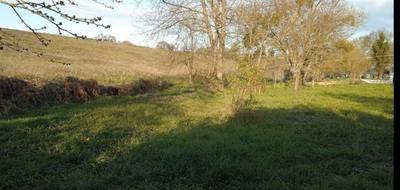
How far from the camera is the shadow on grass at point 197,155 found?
21.0 feet

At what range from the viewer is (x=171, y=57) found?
3594cm

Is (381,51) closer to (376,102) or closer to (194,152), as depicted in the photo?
(376,102)

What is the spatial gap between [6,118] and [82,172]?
7578mm

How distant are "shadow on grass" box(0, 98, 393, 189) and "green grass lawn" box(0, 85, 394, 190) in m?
0.02

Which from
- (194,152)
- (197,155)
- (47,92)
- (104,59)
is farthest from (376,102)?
(104,59)

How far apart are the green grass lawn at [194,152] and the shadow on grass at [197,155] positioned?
0.06 ft

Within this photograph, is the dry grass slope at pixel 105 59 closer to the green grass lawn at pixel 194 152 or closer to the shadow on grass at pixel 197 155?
the green grass lawn at pixel 194 152

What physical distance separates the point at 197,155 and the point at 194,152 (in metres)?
0.19

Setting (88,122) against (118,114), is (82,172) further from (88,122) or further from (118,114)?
(118,114)

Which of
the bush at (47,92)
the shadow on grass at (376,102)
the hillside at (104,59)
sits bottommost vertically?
the shadow on grass at (376,102)

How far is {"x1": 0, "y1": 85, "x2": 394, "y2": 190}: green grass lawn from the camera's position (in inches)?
253

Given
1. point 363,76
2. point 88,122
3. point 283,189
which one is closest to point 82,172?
point 283,189

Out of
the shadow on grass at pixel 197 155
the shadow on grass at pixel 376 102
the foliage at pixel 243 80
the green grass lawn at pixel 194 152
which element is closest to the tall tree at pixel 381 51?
the shadow on grass at pixel 376 102

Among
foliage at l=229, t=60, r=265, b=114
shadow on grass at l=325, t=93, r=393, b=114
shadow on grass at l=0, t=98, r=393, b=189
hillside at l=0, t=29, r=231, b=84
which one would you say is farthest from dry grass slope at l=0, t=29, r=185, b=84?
shadow on grass at l=0, t=98, r=393, b=189
